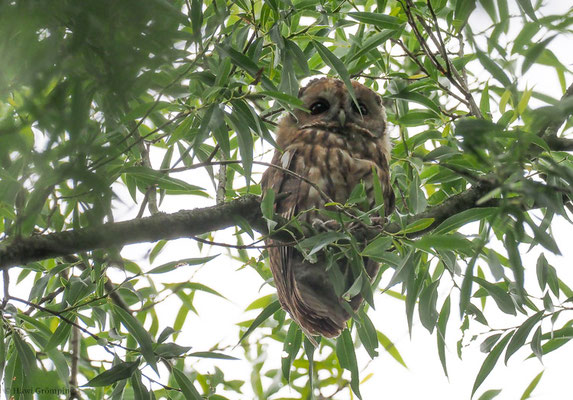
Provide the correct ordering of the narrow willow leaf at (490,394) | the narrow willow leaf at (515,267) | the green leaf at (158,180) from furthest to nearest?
the narrow willow leaf at (490,394) → the green leaf at (158,180) → the narrow willow leaf at (515,267)

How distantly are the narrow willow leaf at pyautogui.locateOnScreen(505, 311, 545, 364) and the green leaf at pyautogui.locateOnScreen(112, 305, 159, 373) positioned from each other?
111 centimetres

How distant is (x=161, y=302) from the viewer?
260 centimetres

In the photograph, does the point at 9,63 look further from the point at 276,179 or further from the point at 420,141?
the point at 276,179

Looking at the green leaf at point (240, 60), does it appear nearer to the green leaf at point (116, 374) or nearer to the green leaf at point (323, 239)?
the green leaf at point (323, 239)

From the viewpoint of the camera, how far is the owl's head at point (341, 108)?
3148mm

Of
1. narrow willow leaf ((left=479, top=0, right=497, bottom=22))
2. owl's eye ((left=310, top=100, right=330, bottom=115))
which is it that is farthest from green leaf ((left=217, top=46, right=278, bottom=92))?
owl's eye ((left=310, top=100, right=330, bottom=115))

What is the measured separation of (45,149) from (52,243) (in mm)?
1046

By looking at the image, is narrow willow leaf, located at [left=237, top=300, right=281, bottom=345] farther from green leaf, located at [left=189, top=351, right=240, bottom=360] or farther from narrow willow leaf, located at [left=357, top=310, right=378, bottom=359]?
narrow willow leaf, located at [left=357, top=310, right=378, bottom=359]

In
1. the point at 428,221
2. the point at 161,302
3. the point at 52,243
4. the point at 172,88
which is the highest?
the point at 161,302

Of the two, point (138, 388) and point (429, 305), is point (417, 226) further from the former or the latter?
point (138, 388)

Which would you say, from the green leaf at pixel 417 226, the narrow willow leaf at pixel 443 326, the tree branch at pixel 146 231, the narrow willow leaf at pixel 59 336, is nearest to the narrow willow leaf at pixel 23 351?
the narrow willow leaf at pixel 59 336

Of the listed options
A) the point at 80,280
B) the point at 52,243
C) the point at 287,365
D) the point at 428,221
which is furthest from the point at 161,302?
the point at 428,221

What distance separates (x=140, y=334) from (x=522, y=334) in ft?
3.99

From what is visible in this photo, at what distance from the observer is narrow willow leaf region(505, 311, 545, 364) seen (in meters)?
2.24
